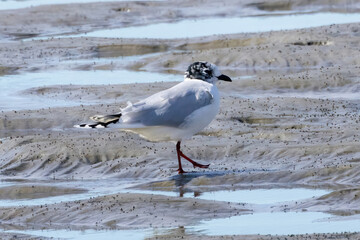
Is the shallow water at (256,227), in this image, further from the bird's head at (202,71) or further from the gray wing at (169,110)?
the bird's head at (202,71)

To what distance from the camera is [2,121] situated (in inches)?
551

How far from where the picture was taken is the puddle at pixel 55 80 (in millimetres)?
15758

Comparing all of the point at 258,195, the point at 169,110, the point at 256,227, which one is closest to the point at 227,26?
the point at 169,110

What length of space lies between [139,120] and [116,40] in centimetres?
1174

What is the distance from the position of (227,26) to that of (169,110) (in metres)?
14.0

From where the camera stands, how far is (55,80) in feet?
58.6

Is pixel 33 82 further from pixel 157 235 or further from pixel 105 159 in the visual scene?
pixel 157 235

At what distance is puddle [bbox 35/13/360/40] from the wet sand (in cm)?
156

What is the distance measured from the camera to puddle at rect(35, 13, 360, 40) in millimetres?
23266

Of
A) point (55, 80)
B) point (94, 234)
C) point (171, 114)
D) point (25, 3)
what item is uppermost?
point (171, 114)

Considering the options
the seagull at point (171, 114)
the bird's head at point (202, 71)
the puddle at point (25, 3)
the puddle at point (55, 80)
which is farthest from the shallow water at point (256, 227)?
the puddle at point (25, 3)

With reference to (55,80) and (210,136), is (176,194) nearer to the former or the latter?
(210,136)

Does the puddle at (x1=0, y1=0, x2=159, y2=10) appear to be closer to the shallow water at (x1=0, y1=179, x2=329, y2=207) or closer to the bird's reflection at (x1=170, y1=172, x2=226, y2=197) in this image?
the shallow water at (x1=0, y1=179, x2=329, y2=207)

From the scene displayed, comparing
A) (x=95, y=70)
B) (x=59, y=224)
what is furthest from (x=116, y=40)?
(x=59, y=224)
